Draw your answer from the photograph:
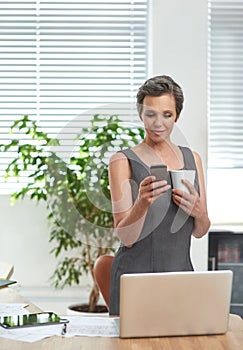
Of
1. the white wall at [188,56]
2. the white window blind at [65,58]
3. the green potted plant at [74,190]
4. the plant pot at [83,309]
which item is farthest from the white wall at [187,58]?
the plant pot at [83,309]

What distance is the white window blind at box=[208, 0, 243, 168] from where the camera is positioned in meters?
5.12

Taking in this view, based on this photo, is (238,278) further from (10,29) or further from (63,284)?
(10,29)

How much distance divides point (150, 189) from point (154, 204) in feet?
0.73

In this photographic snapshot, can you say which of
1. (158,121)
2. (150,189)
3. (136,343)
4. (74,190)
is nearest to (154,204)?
(150,189)

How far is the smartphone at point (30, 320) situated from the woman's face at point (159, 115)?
84cm

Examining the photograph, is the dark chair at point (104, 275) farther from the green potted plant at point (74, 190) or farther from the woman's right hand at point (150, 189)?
the green potted plant at point (74, 190)

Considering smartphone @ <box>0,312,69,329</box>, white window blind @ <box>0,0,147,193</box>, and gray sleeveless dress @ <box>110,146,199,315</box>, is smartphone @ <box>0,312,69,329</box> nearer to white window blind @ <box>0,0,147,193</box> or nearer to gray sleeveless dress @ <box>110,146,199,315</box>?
gray sleeveless dress @ <box>110,146,199,315</box>

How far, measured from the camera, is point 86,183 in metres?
4.41

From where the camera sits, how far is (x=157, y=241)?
3.23 m

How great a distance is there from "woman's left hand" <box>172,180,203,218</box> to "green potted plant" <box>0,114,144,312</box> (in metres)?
1.33

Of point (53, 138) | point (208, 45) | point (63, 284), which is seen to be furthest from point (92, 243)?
point (208, 45)

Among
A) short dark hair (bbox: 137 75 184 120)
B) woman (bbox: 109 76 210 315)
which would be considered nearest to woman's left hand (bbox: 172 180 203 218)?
woman (bbox: 109 76 210 315)

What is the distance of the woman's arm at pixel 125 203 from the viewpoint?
3.04 m

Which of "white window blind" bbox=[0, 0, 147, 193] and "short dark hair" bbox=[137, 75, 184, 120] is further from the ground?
"white window blind" bbox=[0, 0, 147, 193]
